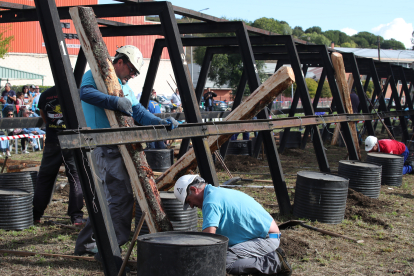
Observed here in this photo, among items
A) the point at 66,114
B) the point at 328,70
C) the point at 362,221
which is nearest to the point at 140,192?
the point at 66,114

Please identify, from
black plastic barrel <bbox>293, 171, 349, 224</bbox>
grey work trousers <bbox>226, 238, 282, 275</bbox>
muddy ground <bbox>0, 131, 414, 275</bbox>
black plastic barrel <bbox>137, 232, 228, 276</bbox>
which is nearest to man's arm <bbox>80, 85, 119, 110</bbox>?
black plastic barrel <bbox>137, 232, 228, 276</bbox>

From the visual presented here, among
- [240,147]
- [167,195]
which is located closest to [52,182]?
[167,195]

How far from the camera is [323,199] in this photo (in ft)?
22.0

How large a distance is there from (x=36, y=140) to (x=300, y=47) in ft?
33.1

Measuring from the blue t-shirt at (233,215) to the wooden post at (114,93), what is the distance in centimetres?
63

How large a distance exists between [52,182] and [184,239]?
3518mm

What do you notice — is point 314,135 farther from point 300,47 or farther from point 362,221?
point 300,47

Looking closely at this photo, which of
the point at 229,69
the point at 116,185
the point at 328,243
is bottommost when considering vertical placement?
the point at 328,243

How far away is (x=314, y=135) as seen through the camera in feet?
29.1

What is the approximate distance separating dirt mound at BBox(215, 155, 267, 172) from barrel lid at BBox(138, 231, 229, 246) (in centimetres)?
767

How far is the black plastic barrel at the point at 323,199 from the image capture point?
670cm

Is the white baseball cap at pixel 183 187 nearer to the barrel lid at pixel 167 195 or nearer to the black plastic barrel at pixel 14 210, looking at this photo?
the barrel lid at pixel 167 195

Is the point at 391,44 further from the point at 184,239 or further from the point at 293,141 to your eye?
the point at 184,239

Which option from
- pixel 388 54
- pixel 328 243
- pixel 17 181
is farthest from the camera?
pixel 388 54
